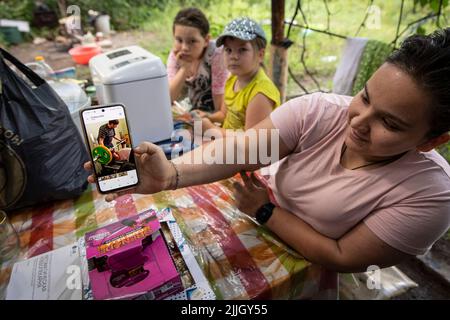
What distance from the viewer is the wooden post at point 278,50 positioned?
1.73 metres

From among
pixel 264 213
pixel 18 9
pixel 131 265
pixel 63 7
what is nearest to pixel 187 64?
pixel 264 213

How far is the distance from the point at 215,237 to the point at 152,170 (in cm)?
30

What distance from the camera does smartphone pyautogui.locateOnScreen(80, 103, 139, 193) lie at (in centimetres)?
84

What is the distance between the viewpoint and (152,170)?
37.5 inches

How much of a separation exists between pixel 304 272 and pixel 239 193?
1.05ft

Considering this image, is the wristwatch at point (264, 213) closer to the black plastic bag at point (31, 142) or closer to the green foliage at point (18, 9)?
the black plastic bag at point (31, 142)

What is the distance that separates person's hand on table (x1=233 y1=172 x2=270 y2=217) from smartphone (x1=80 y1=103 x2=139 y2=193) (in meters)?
0.34

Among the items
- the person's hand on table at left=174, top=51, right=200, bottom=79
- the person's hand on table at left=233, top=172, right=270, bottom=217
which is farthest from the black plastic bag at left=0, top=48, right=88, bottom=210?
the person's hand on table at left=174, top=51, right=200, bottom=79

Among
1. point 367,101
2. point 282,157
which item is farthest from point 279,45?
point 367,101

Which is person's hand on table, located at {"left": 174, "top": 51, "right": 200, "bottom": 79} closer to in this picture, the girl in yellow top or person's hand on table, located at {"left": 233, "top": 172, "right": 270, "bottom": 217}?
the girl in yellow top

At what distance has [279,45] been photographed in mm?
1818

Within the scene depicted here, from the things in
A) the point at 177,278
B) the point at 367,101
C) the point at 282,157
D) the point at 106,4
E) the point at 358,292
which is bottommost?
the point at 358,292
